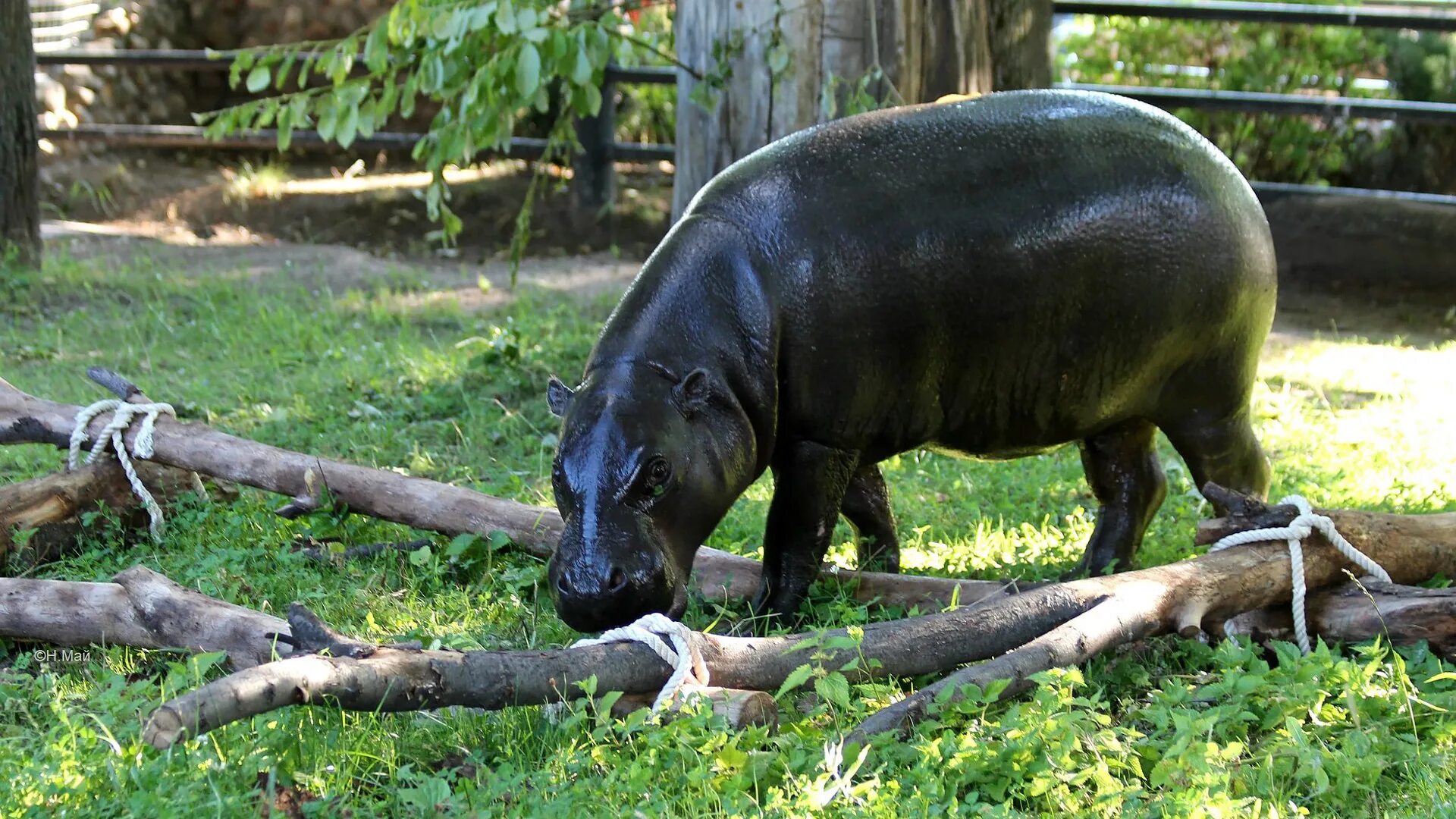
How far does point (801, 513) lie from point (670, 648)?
956 millimetres

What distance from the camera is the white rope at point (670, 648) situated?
3082mm

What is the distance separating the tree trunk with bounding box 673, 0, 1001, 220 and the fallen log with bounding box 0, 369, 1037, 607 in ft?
8.06

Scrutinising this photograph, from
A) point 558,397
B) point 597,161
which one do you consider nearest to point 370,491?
point 558,397

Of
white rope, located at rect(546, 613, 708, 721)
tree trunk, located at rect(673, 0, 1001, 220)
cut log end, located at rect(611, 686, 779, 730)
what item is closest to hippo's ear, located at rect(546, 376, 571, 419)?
white rope, located at rect(546, 613, 708, 721)

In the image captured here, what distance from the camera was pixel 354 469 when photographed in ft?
15.5

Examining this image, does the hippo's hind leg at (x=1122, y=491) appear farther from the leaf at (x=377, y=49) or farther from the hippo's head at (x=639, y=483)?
the leaf at (x=377, y=49)

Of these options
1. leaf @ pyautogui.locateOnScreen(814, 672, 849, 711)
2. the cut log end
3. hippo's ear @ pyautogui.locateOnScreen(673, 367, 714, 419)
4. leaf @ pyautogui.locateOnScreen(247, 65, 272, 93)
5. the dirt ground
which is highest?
leaf @ pyautogui.locateOnScreen(247, 65, 272, 93)

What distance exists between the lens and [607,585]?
3359mm

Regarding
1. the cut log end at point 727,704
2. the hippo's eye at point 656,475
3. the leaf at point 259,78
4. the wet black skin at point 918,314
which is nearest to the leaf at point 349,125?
the leaf at point 259,78

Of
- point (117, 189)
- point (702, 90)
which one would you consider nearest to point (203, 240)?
point (117, 189)

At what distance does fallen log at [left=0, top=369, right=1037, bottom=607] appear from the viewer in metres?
4.28

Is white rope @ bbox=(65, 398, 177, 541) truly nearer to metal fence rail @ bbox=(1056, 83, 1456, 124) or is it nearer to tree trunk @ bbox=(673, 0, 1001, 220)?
tree trunk @ bbox=(673, 0, 1001, 220)

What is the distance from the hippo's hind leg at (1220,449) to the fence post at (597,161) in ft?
23.9

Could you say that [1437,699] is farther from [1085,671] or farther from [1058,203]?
[1058,203]
